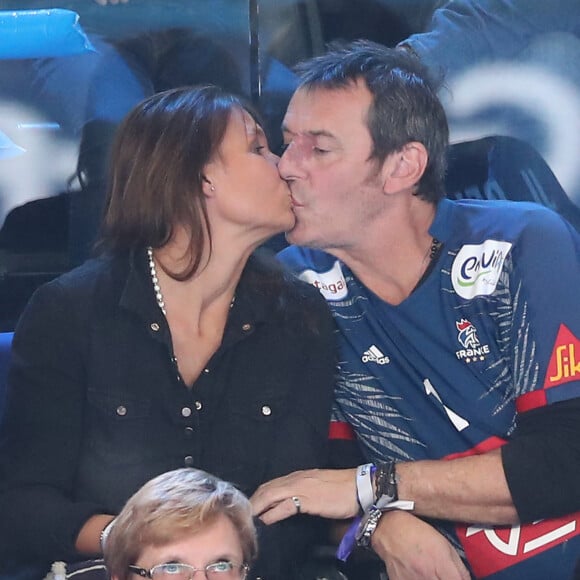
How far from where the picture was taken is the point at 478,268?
210cm

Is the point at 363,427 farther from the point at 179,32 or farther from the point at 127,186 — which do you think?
the point at 179,32

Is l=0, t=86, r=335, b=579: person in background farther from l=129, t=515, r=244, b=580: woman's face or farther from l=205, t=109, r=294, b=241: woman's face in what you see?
l=129, t=515, r=244, b=580: woman's face

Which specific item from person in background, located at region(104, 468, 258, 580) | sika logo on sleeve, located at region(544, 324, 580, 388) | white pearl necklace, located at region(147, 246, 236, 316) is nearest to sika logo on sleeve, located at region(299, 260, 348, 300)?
white pearl necklace, located at region(147, 246, 236, 316)

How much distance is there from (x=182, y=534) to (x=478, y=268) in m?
0.86

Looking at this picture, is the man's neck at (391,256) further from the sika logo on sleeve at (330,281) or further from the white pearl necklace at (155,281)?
the white pearl necklace at (155,281)

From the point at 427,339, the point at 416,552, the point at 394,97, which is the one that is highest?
the point at 394,97

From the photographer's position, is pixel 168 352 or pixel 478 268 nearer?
pixel 168 352

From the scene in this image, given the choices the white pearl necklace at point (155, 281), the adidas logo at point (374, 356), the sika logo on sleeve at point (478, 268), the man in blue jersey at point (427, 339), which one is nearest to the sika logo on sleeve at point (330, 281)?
the man in blue jersey at point (427, 339)

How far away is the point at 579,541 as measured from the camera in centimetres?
207

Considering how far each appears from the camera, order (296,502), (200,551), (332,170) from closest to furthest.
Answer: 1. (200,551)
2. (296,502)
3. (332,170)

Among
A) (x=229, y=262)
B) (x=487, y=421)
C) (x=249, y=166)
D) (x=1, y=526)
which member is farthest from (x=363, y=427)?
(x=1, y=526)

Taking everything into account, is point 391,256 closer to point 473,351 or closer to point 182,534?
point 473,351

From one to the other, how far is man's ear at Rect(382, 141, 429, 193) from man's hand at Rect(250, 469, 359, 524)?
1.96 feet

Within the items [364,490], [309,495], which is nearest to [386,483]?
[364,490]
